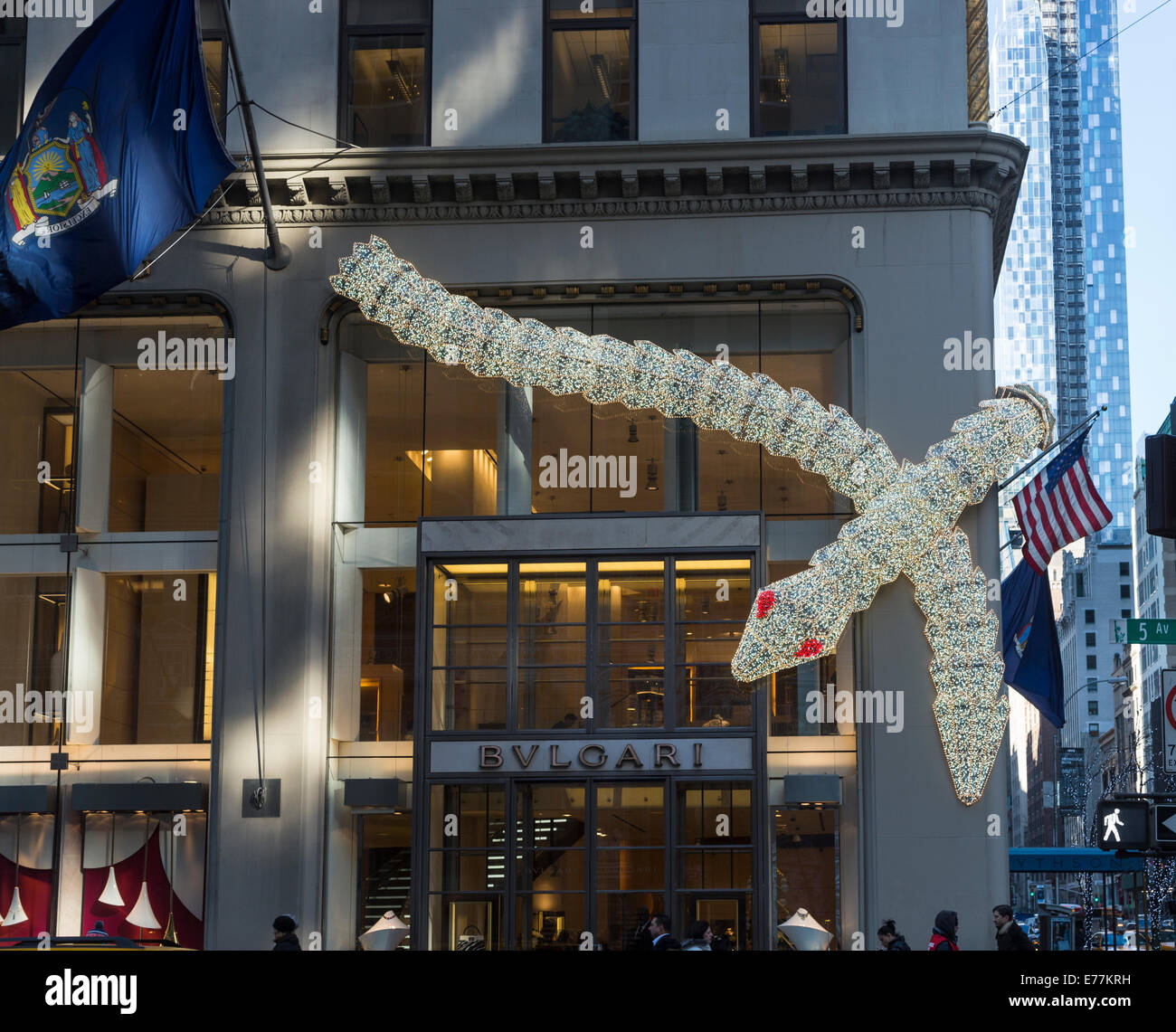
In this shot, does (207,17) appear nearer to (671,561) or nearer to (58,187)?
(58,187)

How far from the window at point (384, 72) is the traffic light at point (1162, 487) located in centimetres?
1687

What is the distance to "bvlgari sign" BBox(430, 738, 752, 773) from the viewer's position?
21.2m

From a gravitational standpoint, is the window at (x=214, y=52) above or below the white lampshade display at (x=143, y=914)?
above

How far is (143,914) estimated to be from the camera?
74.5ft

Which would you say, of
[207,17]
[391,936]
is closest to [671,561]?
[391,936]

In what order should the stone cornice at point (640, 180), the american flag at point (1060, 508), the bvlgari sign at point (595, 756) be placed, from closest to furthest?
the bvlgari sign at point (595, 756), the american flag at point (1060, 508), the stone cornice at point (640, 180)

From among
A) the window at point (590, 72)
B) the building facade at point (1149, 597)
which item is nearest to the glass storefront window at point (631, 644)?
the window at point (590, 72)

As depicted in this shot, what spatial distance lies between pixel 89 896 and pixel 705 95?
16.0 meters

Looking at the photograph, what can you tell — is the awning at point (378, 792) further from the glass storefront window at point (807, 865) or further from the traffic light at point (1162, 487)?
the traffic light at point (1162, 487)

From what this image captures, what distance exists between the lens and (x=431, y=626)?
872 inches

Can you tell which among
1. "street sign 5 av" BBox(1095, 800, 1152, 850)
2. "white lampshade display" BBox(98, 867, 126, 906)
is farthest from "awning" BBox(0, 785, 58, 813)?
"street sign 5 av" BBox(1095, 800, 1152, 850)

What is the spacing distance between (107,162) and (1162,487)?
1539 cm

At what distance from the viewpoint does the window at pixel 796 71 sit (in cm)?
2384

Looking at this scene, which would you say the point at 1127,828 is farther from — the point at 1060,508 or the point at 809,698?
the point at 1060,508
